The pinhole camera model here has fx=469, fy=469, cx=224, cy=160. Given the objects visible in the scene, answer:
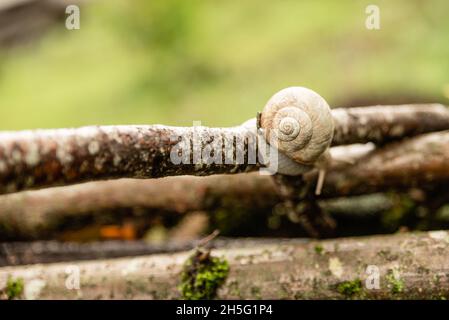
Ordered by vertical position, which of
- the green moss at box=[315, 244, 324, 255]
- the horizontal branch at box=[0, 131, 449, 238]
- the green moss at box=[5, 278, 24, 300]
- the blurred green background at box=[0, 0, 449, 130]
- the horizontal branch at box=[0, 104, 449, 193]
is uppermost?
the blurred green background at box=[0, 0, 449, 130]

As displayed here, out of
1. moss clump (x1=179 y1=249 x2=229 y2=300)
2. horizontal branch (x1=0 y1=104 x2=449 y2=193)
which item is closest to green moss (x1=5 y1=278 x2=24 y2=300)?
moss clump (x1=179 y1=249 x2=229 y2=300)

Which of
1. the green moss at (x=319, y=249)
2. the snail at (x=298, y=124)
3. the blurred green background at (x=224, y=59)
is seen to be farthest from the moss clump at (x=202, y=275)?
the blurred green background at (x=224, y=59)

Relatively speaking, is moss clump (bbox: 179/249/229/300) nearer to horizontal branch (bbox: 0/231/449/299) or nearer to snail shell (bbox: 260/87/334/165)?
horizontal branch (bbox: 0/231/449/299)

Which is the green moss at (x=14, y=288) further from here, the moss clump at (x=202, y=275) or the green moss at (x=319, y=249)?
the green moss at (x=319, y=249)

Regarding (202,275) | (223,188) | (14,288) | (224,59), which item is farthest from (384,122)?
(224,59)

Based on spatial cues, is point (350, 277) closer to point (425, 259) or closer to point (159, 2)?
point (425, 259)

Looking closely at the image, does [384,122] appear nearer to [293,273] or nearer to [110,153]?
[293,273]
